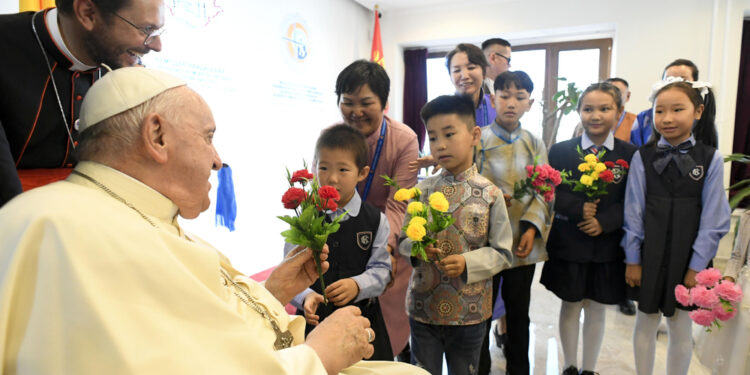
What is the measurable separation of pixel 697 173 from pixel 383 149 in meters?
1.66

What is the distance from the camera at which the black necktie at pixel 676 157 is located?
7.34 ft

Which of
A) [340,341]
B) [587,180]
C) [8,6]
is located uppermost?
[8,6]

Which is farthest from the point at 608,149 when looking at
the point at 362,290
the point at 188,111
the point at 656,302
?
the point at 188,111

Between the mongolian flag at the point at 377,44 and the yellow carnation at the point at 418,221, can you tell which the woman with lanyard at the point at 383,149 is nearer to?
the yellow carnation at the point at 418,221

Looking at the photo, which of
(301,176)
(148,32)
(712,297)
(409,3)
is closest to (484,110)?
(712,297)

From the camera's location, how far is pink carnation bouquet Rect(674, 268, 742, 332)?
1.98m

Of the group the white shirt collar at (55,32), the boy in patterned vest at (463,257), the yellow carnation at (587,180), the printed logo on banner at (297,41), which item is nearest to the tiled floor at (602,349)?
the boy in patterned vest at (463,257)

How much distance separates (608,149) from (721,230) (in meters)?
Answer: 0.69

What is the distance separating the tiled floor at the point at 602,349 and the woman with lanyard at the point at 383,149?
939mm

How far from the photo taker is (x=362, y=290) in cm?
175

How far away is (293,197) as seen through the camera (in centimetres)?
139

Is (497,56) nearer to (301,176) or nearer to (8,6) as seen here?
(301,176)

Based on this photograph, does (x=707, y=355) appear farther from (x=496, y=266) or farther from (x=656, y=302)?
(x=496, y=266)

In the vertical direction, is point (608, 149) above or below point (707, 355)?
above
